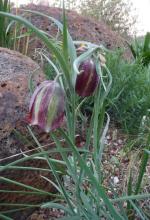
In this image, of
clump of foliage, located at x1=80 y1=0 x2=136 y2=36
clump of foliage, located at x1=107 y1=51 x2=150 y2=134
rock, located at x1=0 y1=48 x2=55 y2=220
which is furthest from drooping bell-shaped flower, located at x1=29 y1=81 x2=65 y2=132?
clump of foliage, located at x1=80 y1=0 x2=136 y2=36

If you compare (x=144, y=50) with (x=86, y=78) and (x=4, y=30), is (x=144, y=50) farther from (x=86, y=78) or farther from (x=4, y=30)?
(x=86, y=78)

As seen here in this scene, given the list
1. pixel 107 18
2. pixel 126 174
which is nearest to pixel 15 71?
pixel 126 174

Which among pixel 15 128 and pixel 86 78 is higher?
pixel 86 78

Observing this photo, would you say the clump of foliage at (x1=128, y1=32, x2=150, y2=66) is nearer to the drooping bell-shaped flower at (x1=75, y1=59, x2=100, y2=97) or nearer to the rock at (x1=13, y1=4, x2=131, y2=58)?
the rock at (x1=13, y1=4, x2=131, y2=58)

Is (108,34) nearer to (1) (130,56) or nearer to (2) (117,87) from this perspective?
(1) (130,56)

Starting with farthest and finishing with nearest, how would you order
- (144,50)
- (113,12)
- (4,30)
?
1. (113,12)
2. (144,50)
3. (4,30)

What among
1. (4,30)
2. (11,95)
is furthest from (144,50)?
(11,95)
